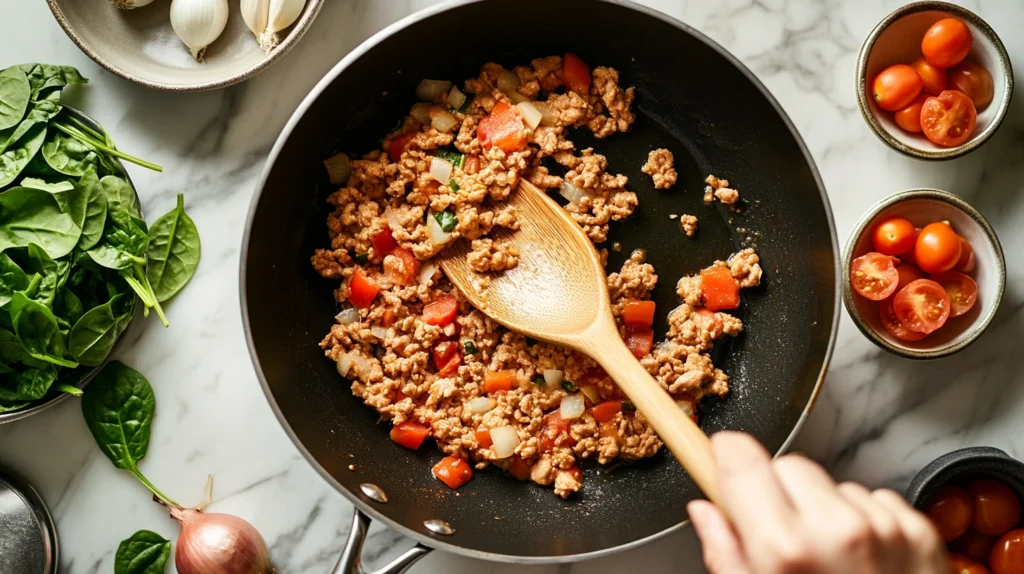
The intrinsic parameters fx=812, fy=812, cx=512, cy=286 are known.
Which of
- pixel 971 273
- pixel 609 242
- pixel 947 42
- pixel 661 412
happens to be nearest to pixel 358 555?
pixel 661 412

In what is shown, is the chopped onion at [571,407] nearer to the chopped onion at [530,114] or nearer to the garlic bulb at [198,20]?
the chopped onion at [530,114]

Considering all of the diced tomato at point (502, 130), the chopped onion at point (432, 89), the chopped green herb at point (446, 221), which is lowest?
the chopped green herb at point (446, 221)

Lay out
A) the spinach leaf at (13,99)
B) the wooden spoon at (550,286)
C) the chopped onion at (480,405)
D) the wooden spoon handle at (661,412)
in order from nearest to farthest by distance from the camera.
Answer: the wooden spoon handle at (661,412), the wooden spoon at (550,286), the spinach leaf at (13,99), the chopped onion at (480,405)

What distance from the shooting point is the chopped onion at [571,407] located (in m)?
2.38

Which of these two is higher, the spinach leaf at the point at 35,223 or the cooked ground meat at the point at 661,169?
the cooked ground meat at the point at 661,169

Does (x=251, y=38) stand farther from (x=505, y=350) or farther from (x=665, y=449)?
(x=665, y=449)

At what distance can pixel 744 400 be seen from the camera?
2.39 meters

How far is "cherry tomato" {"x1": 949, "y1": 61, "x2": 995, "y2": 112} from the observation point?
2.28 metres

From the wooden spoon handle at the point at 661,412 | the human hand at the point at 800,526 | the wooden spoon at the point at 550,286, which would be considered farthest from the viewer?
the wooden spoon at the point at 550,286

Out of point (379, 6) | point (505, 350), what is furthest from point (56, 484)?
point (379, 6)

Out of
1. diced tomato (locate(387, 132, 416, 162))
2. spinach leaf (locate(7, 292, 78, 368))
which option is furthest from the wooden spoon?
spinach leaf (locate(7, 292, 78, 368))

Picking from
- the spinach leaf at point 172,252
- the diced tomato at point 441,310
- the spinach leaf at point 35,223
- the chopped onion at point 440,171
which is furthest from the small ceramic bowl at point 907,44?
the spinach leaf at point 35,223

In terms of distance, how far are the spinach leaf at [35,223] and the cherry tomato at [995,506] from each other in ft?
8.53

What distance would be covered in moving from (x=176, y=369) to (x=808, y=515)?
187 cm
